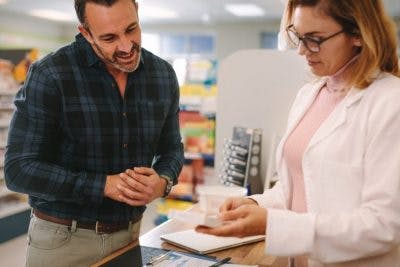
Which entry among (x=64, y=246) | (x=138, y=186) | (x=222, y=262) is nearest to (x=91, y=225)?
(x=64, y=246)

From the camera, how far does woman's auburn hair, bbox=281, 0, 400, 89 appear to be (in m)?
1.25

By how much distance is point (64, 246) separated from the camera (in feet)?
5.84

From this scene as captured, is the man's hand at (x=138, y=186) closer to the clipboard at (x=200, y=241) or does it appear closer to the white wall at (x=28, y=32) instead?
the clipboard at (x=200, y=241)

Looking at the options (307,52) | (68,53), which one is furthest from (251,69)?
(307,52)

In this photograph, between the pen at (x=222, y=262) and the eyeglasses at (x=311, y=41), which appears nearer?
the eyeglasses at (x=311, y=41)

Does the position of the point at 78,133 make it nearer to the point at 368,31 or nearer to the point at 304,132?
the point at 304,132

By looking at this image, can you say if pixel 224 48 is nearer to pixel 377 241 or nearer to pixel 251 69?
pixel 251 69

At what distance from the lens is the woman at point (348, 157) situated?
3.88 feet

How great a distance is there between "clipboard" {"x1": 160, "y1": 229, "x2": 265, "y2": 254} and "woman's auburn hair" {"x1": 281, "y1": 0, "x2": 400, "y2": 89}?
811 millimetres

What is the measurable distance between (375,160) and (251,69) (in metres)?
1.95

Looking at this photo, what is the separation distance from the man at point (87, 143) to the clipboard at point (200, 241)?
0.61ft

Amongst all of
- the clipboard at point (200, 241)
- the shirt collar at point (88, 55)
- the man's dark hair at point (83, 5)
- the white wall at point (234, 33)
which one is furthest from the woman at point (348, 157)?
the white wall at point (234, 33)

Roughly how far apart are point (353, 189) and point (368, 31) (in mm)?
428

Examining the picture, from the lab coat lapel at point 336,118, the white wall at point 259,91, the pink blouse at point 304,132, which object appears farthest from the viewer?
the white wall at point 259,91
